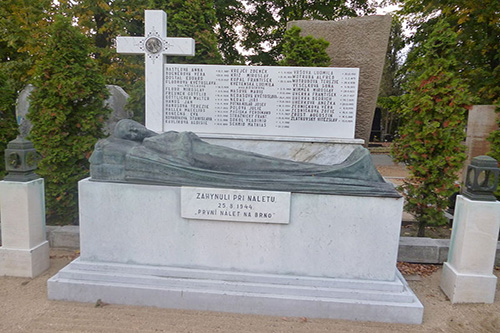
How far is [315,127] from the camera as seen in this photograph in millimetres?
4418

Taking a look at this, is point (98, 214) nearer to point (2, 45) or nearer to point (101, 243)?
point (101, 243)

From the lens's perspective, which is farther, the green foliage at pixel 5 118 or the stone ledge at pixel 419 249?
the green foliage at pixel 5 118

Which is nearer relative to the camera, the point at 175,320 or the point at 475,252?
the point at 175,320

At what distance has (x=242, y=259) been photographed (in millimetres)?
2844

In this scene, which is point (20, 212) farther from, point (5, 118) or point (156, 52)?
point (156, 52)

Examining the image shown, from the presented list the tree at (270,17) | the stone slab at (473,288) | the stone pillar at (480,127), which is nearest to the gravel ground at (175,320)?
the stone slab at (473,288)

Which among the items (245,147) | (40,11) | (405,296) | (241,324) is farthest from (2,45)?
(405,296)

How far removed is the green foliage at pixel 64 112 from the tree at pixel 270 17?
1046 centimetres

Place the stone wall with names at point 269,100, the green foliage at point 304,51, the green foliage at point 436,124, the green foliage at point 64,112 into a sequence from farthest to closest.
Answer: the green foliage at point 304,51, the stone wall with names at point 269,100, the green foliage at point 64,112, the green foliage at point 436,124

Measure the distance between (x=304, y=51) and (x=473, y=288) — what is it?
428cm

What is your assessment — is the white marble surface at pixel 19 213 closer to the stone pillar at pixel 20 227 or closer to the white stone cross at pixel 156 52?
the stone pillar at pixel 20 227

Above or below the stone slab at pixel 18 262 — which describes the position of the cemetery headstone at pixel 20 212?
above

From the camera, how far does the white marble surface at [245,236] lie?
2734mm

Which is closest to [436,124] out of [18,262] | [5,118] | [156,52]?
[156,52]
